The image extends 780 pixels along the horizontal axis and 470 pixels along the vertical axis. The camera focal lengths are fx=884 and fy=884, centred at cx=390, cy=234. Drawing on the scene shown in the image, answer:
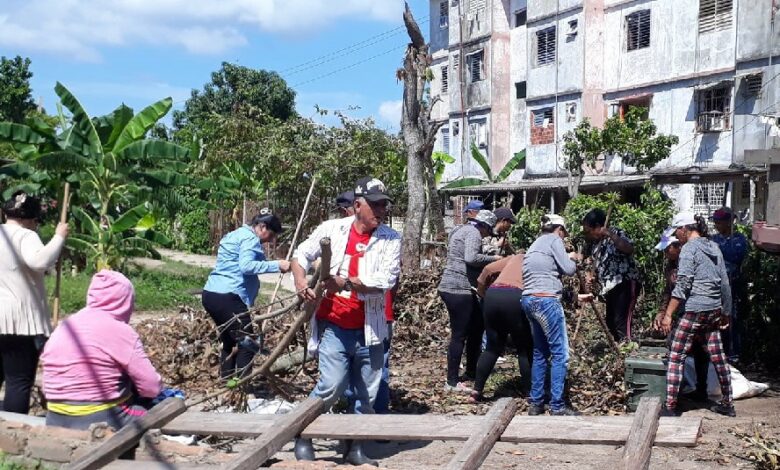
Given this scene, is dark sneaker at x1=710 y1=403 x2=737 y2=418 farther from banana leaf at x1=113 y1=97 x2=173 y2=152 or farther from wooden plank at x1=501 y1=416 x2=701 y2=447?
banana leaf at x1=113 y1=97 x2=173 y2=152

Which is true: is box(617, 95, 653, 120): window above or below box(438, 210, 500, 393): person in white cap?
above

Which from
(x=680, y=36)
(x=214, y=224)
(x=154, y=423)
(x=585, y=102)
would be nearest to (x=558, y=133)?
(x=585, y=102)

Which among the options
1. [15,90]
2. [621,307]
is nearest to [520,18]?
[15,90]

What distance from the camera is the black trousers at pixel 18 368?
20.3 ft

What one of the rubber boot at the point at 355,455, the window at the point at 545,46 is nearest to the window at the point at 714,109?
the window at the point at 545,46

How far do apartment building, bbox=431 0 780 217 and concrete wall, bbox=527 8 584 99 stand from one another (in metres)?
0.05

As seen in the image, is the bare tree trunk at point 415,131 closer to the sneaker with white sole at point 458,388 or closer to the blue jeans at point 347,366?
the sneaker with white sole at point 458,388

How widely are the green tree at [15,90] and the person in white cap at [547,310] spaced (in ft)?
99.8

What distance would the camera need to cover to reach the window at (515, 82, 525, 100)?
35938 millimetres

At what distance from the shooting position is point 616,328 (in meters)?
9.56

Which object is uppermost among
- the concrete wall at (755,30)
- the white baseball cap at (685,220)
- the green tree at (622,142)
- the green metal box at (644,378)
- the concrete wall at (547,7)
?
the concrete wall at (547,7)

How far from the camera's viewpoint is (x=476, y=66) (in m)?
38.0

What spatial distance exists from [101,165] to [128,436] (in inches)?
524

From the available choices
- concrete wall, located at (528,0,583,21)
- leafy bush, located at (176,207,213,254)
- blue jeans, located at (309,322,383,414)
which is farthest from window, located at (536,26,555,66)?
blue jeans, located at (309,322,383,414)
